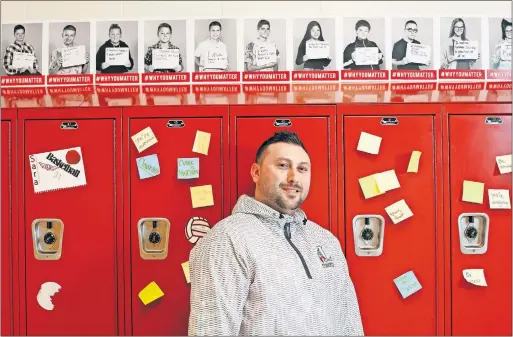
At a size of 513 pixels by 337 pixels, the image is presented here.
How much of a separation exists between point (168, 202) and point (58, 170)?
635mm

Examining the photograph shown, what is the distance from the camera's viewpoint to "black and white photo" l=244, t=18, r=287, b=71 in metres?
3.27

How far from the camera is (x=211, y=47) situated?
3.29 m

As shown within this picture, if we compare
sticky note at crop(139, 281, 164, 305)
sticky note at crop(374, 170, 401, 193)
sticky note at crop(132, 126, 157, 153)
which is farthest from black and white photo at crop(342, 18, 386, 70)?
sticky note at crop(139, 281, 164, 305)

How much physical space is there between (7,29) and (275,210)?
7.68 feet

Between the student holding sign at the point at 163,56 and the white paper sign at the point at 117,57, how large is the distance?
14 cm

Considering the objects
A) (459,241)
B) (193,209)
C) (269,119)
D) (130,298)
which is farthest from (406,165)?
(130,298)

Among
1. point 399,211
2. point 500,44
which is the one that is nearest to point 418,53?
point 500,44

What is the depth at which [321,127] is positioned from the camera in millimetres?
2721

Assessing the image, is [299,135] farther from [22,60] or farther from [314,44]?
[22,60]

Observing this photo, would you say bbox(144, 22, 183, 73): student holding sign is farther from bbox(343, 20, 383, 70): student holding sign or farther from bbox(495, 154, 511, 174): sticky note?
bbox(495, 154, 511, 174): sticky note

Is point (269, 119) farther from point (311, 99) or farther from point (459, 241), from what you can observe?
point (459, 241)

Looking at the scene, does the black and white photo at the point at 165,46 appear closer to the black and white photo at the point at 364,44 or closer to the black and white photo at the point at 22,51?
the black and white photo at the point at 22,51

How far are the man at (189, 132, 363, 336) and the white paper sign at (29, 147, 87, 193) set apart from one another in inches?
37.5

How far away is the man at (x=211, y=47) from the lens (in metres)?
3.29
